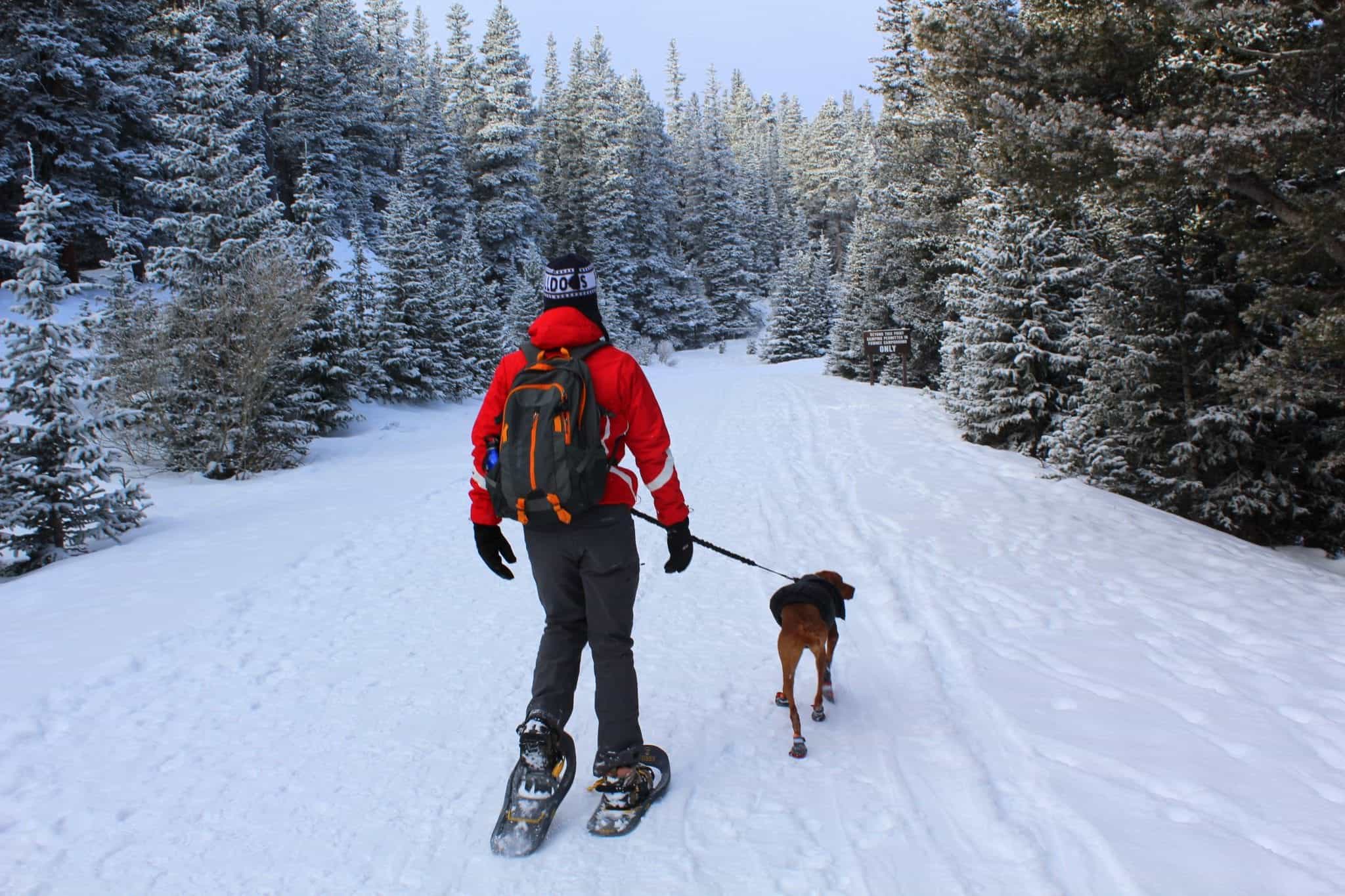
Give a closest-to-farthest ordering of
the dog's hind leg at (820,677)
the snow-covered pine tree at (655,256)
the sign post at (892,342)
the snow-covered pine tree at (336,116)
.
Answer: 1. the dog's hind leg at (820,677)
2. the sign post at (892,342)
3. the snow-covered pine tree at (336,116)
4. the snow-covered pine tree at (655,256)

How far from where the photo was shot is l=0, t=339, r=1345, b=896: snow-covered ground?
108 inches

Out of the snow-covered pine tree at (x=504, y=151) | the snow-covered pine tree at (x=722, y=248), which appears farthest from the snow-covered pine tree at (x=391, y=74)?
the snow-covered pine tree at (x=722, y=248)

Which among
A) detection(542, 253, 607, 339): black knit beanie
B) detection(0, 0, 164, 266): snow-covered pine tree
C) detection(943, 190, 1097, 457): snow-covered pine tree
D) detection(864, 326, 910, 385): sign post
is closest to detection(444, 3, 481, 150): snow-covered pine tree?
detection(0, 0, 164, 266): snow-covered pine tree

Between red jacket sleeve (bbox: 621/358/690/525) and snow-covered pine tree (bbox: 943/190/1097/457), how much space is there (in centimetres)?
1132

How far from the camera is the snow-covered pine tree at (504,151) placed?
116 ft

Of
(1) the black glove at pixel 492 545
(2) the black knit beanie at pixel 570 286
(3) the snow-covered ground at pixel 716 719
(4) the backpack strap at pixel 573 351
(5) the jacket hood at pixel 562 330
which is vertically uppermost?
(2) the black knit beanie at pixel 570 286

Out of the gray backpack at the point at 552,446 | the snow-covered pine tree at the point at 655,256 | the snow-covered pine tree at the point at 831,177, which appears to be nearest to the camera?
the gray backpack at the point at 552,446

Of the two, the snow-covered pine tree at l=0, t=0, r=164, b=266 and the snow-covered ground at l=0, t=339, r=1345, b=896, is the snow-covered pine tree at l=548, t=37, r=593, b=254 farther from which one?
the snow-covered ground at l=0, t=339, r=1345, b=896

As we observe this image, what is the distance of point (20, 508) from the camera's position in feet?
21.4

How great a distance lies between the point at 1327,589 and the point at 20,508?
11.8m

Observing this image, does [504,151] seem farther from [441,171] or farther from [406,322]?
[406,322]

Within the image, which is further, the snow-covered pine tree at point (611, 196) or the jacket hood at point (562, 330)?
the snow-covered pine tree at point (611, 196)

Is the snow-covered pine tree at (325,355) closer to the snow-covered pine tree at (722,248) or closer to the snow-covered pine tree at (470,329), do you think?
the snow-covered pine tree at (470,329)

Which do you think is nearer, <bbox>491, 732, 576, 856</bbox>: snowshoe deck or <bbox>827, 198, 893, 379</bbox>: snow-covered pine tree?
<bbox>491, 732, 576, 856</bbox>: snowshoe deck
